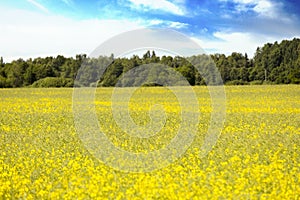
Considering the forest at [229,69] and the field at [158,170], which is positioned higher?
the forest at [229,69]

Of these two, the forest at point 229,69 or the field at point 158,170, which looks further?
the forest at point 229,69

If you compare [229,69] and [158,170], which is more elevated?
[229,69]

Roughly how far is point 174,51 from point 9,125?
7.22 m

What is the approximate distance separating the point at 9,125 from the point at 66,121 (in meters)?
2.14

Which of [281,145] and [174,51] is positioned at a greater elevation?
→ [174,51]

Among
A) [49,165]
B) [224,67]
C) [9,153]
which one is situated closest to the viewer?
[49,165]

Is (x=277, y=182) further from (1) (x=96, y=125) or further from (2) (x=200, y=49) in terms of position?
(1) (x=96, y=125)

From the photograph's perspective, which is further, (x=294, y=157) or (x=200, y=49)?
(x=200, y=49)

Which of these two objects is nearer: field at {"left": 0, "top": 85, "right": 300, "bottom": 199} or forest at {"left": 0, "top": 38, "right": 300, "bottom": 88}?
field at {"left": 0, "top": 85, "right": 300, "bottom": 199}

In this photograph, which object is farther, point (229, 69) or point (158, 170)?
point (229, 69)

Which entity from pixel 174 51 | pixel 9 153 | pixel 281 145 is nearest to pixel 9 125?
pixel 9 153

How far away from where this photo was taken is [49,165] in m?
9.79

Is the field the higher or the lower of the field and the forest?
the lower

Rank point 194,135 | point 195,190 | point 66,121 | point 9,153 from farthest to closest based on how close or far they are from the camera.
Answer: point 66,121 → point 194,135 → point 9,153 → point 195,190
